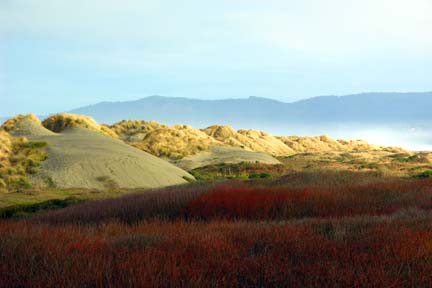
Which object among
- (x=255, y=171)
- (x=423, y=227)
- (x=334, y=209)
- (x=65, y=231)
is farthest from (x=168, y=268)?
(x=255, y=171)

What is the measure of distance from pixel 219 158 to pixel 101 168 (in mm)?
21870

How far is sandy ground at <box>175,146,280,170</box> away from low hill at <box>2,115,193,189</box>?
35.1 ft

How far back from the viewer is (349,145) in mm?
103688

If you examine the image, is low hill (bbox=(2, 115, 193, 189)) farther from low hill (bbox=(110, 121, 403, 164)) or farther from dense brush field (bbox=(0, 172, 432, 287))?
dense brush field (bbox=(0, 172, 432, 287))

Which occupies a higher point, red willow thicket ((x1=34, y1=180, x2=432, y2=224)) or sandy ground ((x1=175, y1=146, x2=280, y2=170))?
sandy ground ((x1=175, y1=146, x2=280, y2=170))

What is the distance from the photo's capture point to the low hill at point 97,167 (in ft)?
95.6

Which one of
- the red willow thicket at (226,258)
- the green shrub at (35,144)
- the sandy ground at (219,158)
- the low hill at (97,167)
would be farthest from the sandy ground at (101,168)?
the red willow thicket at (226,258)

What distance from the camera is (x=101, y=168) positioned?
102ft

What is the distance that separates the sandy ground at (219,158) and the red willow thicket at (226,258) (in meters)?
39.0

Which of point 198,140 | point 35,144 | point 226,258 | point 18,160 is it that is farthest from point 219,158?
point 226,258

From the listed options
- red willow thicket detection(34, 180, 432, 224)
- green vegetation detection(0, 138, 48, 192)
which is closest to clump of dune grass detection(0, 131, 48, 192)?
green vegetation detection(0, 138, 48, 192)

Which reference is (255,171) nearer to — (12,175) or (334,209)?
(12,175)

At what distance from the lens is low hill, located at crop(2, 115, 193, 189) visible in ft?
95.6

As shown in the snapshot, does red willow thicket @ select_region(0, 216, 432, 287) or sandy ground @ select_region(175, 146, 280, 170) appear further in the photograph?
sandy ground @ select_region(175, 146, 280, 170)
